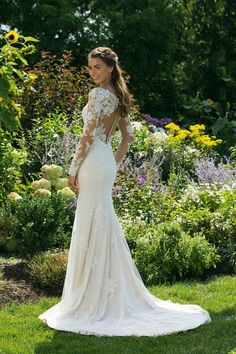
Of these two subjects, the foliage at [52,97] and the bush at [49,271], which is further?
the foliage at [52,97]

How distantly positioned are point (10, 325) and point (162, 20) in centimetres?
1029

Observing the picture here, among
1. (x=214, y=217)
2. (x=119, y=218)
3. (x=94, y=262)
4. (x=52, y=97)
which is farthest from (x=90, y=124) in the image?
(x=52, y=97)

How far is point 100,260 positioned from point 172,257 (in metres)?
1.39

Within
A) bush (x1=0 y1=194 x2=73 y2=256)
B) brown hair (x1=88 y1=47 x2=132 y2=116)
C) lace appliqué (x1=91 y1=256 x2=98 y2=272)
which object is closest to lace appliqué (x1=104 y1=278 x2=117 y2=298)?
lace appliqué (x1=91 y1=256 x2=98 y2=272)

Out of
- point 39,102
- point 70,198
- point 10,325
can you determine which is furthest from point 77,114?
point 10,325

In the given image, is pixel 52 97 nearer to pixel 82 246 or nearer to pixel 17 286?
pixel 17 286

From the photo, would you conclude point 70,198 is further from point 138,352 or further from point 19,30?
point 19,30

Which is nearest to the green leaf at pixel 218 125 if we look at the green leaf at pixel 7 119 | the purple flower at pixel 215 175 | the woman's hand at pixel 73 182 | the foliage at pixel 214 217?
the purple flower at pixel 215 175

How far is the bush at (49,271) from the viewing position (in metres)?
5.73

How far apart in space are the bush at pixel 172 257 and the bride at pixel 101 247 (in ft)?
3.35

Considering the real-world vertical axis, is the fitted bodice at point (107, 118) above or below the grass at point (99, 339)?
above

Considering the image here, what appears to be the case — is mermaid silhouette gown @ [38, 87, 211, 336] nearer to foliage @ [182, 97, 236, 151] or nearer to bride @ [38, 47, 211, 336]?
bride @ [38, 47, 211, 336]

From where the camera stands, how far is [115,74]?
4.89m

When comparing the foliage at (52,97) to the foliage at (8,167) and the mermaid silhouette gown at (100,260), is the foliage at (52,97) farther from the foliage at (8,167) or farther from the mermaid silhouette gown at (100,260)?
the mermaid silhouette gown at (100,260)
